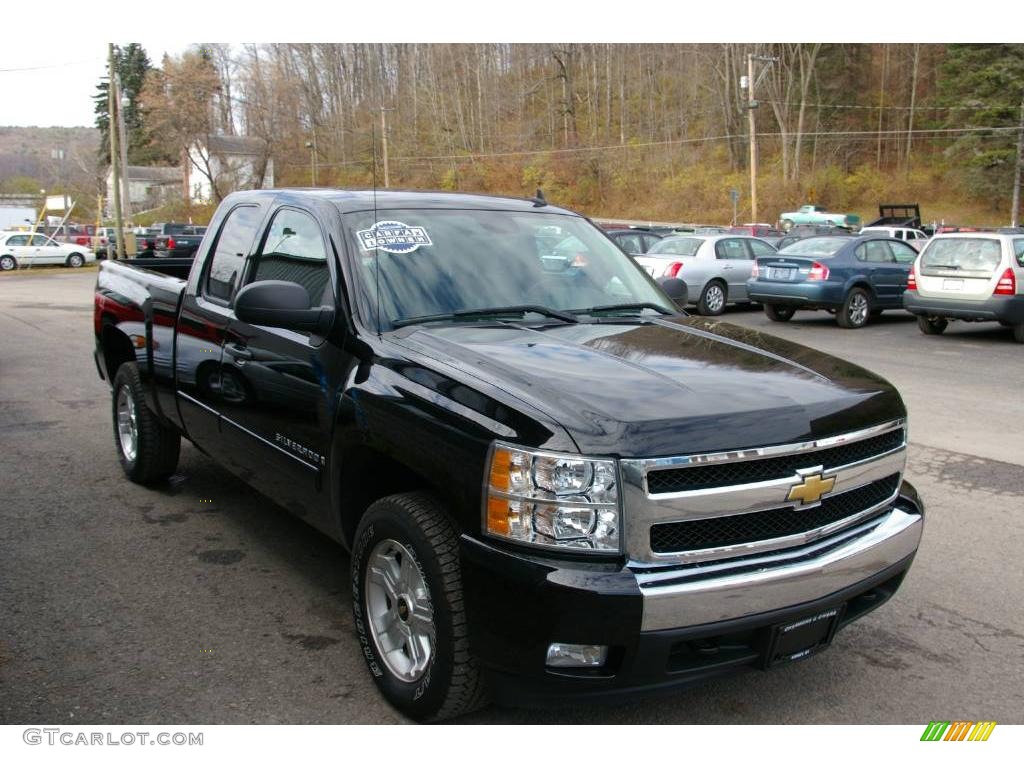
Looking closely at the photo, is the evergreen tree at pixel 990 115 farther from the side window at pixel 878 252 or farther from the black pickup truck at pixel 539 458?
the black pickup truck at pixel 539 458

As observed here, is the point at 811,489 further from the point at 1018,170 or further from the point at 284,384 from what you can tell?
the point at 1018,170

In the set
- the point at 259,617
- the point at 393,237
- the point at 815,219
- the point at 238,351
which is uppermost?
the point at 815,219

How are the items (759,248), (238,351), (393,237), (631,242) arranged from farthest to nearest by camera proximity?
1. (631,242)
2. (759,248)
3. (238,351)
4. (393,237)

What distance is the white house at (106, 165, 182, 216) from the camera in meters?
80.4

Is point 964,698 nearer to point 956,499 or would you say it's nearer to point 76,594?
point 956,499

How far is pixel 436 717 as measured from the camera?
3.03 metres

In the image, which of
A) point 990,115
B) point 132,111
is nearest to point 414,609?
point 990,115

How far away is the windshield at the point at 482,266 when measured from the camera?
12.5 feet

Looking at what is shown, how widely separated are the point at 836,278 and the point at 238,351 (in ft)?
45.5

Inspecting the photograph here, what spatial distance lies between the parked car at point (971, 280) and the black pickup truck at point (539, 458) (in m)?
11.5

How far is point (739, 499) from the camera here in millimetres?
2773

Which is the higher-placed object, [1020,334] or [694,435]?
[694,435]
